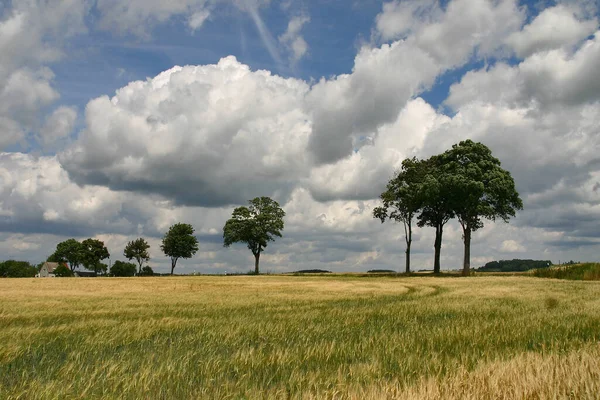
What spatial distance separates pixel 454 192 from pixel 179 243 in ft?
231

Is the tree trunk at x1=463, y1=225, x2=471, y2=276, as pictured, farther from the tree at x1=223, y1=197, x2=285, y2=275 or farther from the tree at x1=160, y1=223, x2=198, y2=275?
the tree at x1=160, y1=223, x2=198, y2=275

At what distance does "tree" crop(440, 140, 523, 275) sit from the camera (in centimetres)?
5297

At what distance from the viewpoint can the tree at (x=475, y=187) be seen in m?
53.0

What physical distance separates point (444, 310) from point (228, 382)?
10.2 m

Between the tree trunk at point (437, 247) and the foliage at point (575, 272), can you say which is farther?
the tree trunk at point (437, 247)

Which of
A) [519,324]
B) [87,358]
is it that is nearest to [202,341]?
[87,358]

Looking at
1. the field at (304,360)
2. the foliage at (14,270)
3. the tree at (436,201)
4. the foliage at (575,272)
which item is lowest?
the foliage at (14,270)

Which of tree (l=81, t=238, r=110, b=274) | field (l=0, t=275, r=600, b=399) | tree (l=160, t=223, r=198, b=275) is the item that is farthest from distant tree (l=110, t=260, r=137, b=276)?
field (l=0, t=275, r=600, b=399)

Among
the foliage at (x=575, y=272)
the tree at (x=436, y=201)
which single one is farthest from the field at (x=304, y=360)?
the tree at (x=436, y=201)

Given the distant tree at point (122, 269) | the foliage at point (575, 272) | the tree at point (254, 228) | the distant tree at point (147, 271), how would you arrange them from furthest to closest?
the distant tree at point (122, 269)
the distant tree at point (147, 271)
the tree at point (254, 228)
the foliage at point (575, 272)

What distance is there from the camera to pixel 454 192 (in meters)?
54.3

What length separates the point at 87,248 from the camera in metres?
124

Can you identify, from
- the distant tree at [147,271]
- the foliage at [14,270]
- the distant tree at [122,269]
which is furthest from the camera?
the foliage at [14,270]

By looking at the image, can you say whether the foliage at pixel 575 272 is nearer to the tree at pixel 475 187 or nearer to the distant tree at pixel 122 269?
the tree at pixel 475 187
